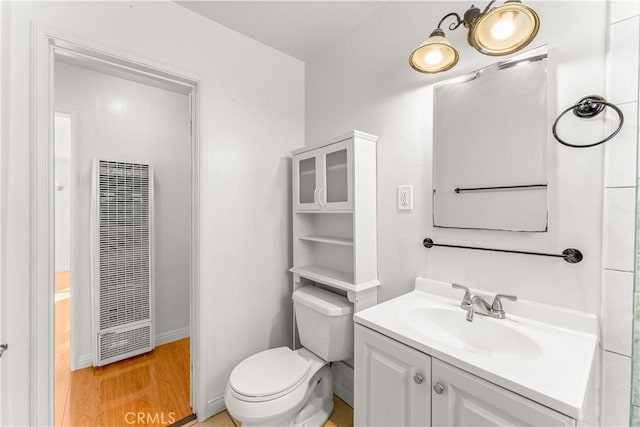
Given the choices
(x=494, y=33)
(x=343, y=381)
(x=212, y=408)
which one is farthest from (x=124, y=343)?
(x=494, y=33)

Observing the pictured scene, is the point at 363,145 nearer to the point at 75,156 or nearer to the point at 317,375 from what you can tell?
the point at 317,375

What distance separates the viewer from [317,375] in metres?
1.57

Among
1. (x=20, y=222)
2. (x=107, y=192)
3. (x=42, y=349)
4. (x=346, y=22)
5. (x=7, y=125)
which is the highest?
(x=346, y=22)

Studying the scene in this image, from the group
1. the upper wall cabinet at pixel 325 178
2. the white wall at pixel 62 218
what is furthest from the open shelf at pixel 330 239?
the white wall at pixel 62 218

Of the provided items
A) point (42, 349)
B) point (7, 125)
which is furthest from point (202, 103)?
point (42, 349)

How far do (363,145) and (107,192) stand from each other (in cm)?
202

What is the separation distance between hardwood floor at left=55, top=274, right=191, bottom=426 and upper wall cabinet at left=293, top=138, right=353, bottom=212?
1.52 m

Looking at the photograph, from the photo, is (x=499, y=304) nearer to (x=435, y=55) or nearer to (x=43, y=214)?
(x=435, y=55)

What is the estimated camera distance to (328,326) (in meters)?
1.54

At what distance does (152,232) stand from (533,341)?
8.63ft

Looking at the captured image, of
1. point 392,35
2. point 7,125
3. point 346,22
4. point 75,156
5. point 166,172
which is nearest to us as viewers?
point 7,125

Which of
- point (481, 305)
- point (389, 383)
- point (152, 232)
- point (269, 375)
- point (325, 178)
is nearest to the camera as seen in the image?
point (389, 383)

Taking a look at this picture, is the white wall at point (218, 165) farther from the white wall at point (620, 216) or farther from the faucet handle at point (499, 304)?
the white wall at point (620, 216)

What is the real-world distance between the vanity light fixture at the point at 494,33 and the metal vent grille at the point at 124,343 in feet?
9.20
